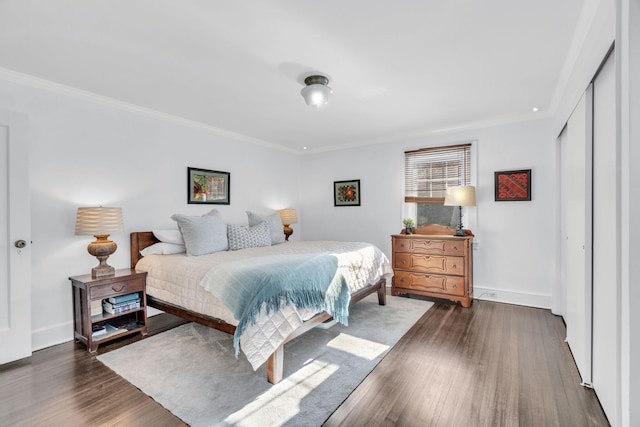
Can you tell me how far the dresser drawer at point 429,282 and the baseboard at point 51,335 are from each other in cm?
368

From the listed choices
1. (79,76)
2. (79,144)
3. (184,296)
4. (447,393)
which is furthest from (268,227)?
(447,393)

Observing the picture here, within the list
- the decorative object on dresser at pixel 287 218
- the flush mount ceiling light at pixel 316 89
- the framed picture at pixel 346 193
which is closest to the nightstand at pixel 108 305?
the flush mount ceiling light at pixel 316 89

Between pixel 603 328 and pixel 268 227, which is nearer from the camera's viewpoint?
pixel 603 328

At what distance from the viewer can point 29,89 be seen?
2727 mm

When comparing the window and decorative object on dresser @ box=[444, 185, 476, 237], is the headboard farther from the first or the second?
decorative object on dresser @ box=[444, 185, 476, 237]

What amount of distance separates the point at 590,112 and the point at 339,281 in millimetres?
2205

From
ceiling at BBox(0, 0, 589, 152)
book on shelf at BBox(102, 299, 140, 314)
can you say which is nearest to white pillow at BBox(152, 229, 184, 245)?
book on shelf at BBox(102, 299, 140, 314)

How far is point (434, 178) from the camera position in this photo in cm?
451

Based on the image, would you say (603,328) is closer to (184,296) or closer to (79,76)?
(184,296)

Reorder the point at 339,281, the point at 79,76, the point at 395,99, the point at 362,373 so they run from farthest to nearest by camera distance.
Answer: the point at 395,99
the point at 339,281
the point at 79,76
the point at 362,373

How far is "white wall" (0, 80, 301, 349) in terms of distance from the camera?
2766mm

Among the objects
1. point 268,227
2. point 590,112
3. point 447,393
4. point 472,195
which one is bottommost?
point 447,393

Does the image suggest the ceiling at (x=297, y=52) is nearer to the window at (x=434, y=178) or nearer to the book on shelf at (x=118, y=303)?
the window at (x=434, y=178)

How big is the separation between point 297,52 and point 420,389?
2.51m
